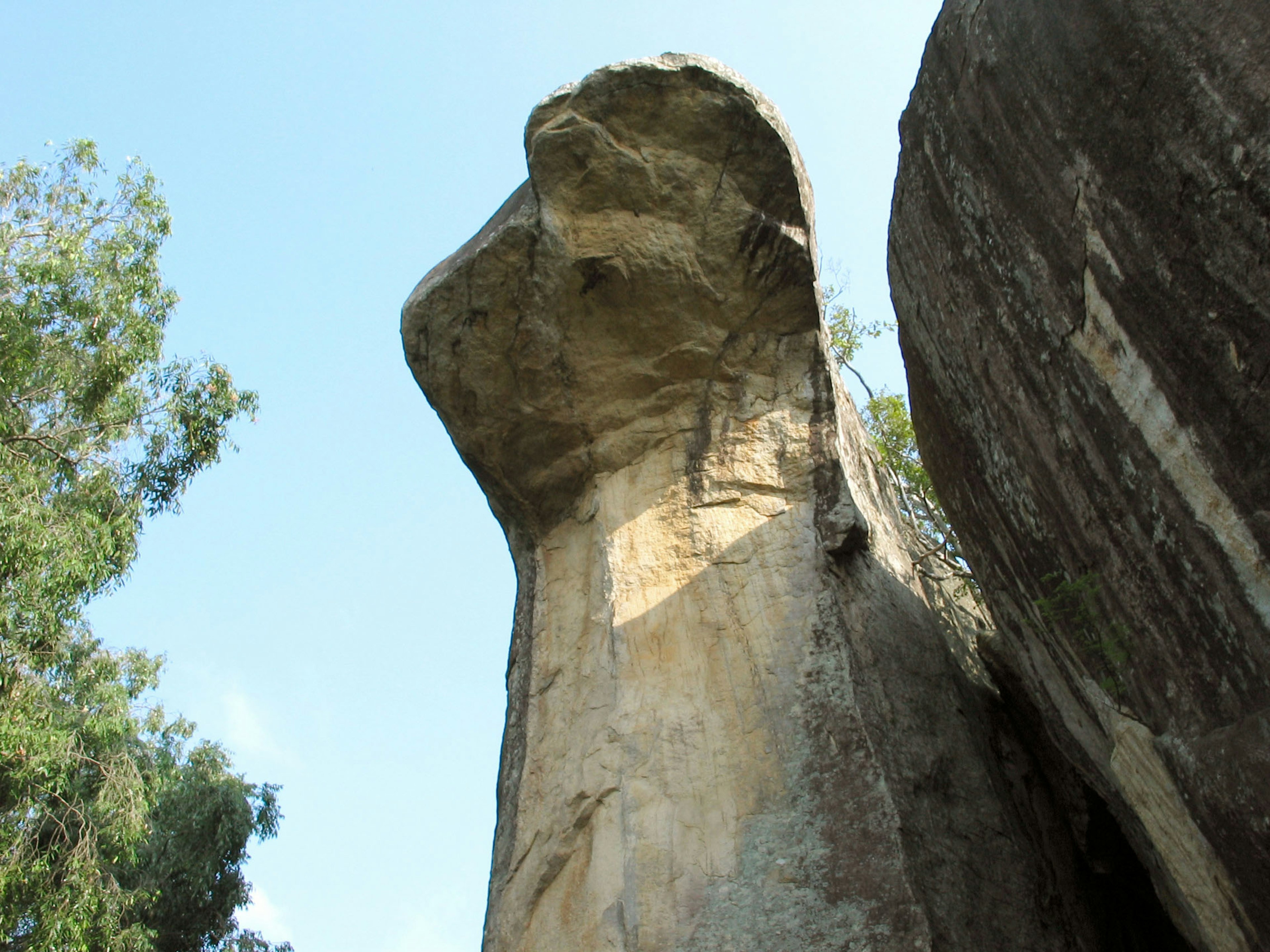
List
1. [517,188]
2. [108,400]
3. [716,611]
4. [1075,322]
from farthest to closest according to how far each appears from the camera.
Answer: [108,400] → [517,188] → [716,611] → [1075,322]

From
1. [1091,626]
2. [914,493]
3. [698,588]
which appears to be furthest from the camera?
[914,493]

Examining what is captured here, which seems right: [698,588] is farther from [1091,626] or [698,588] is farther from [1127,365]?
[1127,365]

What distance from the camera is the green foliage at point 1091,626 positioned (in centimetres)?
445

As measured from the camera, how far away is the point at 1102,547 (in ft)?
14.3

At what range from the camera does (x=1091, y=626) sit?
4.56 m

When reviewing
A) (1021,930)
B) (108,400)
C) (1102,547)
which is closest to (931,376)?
(1102,547)

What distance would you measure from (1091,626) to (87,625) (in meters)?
12.3

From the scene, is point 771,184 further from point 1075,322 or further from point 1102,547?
point 1102,547

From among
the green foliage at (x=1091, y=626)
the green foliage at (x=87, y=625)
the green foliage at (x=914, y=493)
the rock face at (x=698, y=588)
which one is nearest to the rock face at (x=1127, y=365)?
the green foliage at (x=1091, y=626)

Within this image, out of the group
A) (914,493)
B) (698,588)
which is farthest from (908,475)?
(698,588)

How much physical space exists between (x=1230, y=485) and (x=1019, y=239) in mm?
1396

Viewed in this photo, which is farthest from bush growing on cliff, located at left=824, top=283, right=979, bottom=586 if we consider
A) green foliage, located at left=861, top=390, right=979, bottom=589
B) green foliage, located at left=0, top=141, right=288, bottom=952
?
green foliage, located at left=0, top=141, right=288, bottom=952

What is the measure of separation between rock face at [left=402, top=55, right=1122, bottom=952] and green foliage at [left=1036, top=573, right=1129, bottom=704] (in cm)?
115

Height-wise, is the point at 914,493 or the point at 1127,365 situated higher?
the point at 914,493
